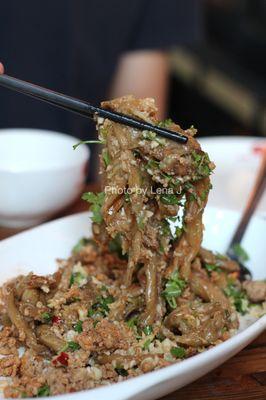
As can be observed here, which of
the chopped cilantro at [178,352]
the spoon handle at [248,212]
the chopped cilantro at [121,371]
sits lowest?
the chopped cilantro at [121,371]

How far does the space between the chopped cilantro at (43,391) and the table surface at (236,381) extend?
284 millimetres

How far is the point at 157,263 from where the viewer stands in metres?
1.62

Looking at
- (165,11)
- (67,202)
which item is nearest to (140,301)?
(67,202)

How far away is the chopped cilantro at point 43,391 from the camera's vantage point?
52.0 inches

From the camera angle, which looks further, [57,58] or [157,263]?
[57,58]

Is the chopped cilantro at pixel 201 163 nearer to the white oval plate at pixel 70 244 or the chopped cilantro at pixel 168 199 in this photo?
the chopped cilantro at pixel 168 199

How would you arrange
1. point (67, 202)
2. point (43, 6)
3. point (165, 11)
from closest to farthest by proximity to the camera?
point (67, 202)
point (43, 6)
point (165, 11)

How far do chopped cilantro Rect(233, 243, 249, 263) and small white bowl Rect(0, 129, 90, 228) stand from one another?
0.70 m

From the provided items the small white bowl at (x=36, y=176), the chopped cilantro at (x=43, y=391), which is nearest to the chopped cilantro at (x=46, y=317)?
the chopped cilantro at (x=43, y=391)

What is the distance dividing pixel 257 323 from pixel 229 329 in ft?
0.77

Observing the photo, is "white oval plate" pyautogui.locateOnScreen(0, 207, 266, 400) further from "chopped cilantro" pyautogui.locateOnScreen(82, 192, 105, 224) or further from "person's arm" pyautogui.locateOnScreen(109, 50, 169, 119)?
"person's arm" pyautogui.locateOnScreen(109, 50, 169, 119)

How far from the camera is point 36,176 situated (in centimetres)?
211

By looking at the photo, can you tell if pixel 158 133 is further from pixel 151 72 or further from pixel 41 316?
pixel 151 72

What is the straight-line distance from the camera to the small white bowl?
2.12m
